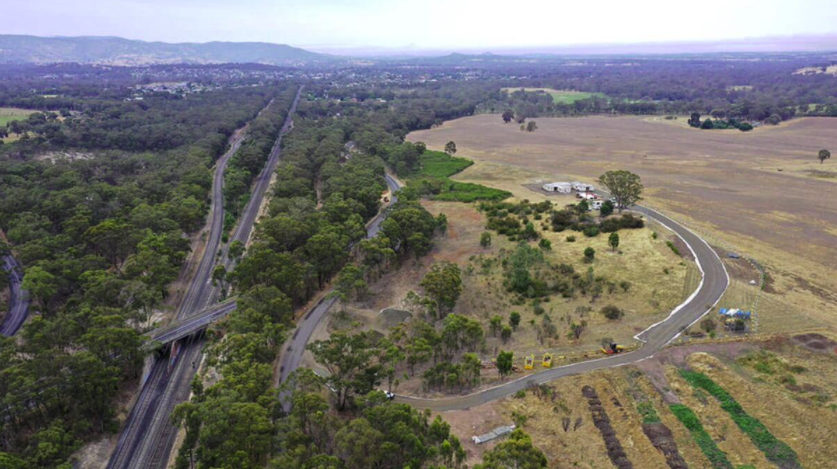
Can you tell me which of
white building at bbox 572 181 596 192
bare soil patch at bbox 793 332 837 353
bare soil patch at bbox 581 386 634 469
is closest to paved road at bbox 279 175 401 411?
bare soil patch at bbox 581 386 634 469

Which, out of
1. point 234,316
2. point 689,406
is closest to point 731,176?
point 689,406

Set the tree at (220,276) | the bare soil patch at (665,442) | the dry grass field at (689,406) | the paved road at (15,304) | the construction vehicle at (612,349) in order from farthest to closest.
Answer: the tree at (220,276), the paved road at (15,304), the construction vehicle at (612,349), the dry grass field at (689,406), the bare soil patch at (665,442)

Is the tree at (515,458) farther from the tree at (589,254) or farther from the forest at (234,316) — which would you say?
the tree at (589,254)

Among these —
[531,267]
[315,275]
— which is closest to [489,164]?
[531,267]

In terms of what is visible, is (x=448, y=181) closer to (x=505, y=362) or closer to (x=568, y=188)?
(x=568, y=188)

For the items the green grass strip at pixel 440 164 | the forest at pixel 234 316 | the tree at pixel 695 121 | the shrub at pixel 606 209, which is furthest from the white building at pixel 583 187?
the tree at pixel 695 121

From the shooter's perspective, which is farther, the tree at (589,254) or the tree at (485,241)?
the tree at (485,241)
